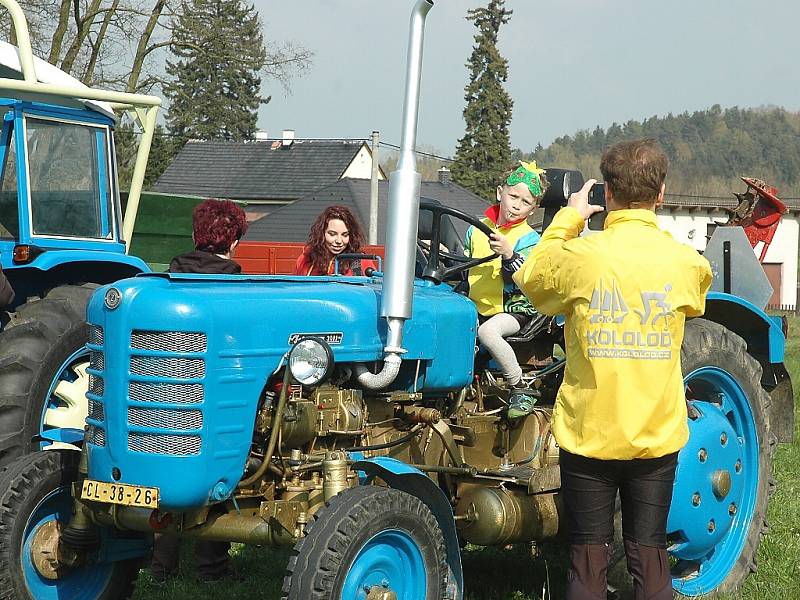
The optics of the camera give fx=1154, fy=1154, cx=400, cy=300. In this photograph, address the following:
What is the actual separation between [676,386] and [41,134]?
4.24 metres

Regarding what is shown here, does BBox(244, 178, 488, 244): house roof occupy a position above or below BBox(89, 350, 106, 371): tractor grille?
above

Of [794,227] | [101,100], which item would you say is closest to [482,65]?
[794,227]

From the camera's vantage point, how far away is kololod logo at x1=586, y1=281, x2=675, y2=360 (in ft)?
11.7

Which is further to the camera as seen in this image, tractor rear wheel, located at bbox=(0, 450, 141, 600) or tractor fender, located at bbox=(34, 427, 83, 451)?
tractor fender, located at bbox=(34, 427, 83, 451)

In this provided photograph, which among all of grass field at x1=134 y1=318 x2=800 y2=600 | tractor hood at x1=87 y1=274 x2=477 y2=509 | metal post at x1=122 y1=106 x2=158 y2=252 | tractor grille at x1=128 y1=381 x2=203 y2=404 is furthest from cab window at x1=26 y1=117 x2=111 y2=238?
tractor grille at x1=128 y1=381 x2=203 y2=404

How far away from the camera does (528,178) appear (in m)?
4.96

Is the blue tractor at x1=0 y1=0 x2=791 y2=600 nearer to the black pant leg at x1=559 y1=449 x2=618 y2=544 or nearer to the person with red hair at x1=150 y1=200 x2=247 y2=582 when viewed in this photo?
the black pant leg at x1=559 y1=449 x2=618 y2=544

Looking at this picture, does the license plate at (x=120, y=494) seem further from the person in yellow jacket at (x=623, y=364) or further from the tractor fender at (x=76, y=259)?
the tractor fender at (x=76, y=259)

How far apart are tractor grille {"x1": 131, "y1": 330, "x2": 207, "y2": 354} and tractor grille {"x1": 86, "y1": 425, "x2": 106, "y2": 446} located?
359 mm

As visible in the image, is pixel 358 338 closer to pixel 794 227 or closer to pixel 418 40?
pixel 418 40

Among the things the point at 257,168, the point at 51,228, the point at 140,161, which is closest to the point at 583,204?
the point at 51,228

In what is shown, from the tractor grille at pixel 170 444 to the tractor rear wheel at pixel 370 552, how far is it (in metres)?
0.46

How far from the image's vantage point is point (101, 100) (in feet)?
21.2

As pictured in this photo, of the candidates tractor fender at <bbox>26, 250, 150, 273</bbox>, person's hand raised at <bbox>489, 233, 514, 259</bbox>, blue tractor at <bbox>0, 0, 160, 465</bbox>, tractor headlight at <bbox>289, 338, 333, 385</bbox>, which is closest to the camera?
tractor headlight at <bbox>289, 338, 333, 385</bbox>
